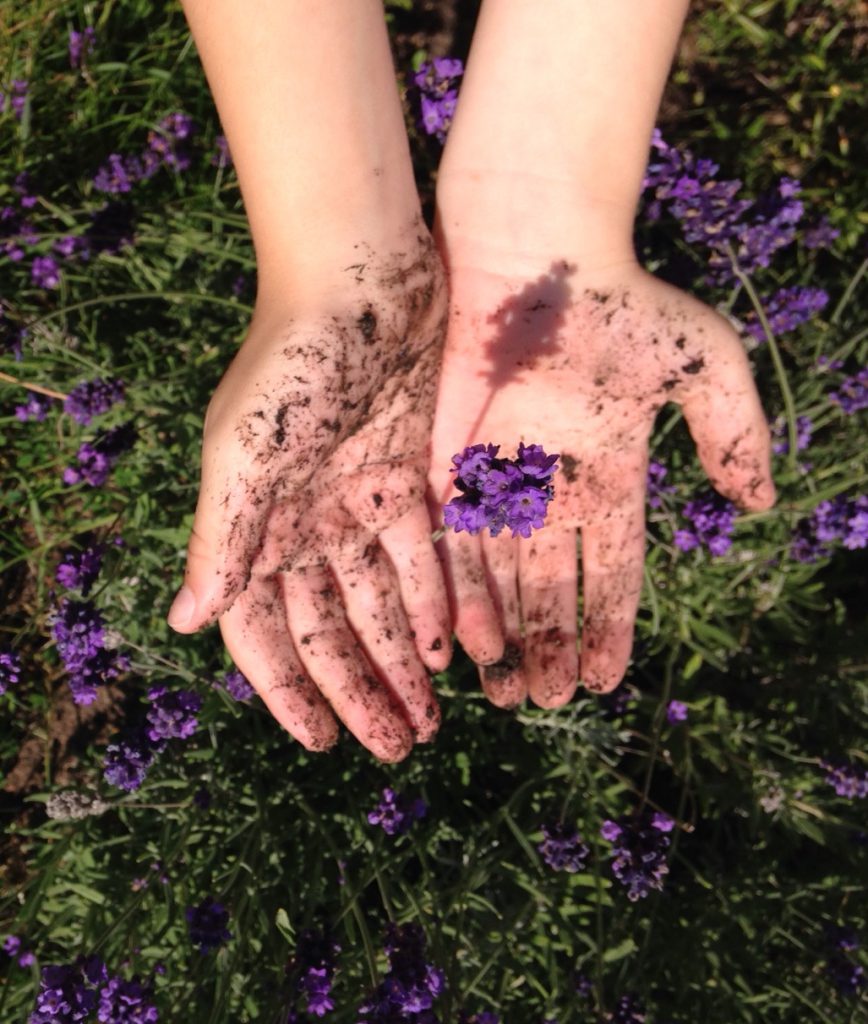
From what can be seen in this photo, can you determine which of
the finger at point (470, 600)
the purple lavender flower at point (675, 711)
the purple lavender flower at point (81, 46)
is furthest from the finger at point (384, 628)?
the purple lavender flower at point (81, 46)

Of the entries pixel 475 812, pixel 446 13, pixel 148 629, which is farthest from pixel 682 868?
pixel 446 13

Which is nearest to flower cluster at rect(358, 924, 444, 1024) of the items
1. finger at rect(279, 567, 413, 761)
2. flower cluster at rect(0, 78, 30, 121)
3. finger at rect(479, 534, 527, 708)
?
finger at rect(279, 567, 413, 761)

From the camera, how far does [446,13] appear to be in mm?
3834

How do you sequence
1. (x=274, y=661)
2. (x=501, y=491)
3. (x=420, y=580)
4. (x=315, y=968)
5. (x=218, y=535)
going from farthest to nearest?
1. (x=420, y=580)
2. (x=274, y=661)
3. (x=315, y=968)
4. (x=218, y=535)
5. (x=501, y=491)

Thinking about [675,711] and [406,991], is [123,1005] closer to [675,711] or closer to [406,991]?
[406,991]

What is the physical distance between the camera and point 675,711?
3043 millimetres

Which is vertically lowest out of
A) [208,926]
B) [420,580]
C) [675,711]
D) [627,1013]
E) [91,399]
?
[627,1013]

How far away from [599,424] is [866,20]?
296 cm

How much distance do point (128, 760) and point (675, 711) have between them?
1.88 m

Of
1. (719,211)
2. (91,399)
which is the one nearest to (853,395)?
(719,211)

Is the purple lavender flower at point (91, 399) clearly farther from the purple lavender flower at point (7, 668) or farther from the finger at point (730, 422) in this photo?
the finger at point (730, 422)

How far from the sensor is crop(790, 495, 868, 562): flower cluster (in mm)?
2947

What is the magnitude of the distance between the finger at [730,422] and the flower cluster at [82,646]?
1954 mm

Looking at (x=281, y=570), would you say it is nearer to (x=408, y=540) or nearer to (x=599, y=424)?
(x=408, y=540)
